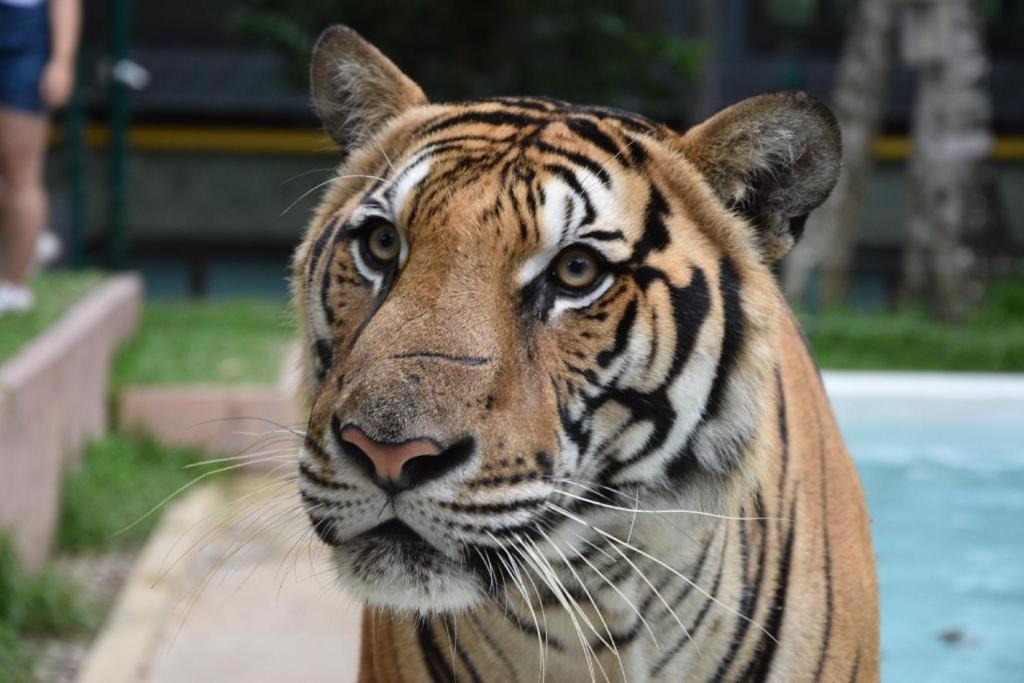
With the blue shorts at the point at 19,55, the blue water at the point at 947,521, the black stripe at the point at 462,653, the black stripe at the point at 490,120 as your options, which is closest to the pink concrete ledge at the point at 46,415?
the blue shorts at the point at 19,55

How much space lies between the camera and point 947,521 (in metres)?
6.16

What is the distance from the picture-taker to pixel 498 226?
1.96 metres

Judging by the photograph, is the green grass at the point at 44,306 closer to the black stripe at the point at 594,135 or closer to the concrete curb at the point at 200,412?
the concrete curb at the point at 200,412

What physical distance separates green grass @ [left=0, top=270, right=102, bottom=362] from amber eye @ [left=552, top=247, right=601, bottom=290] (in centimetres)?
313

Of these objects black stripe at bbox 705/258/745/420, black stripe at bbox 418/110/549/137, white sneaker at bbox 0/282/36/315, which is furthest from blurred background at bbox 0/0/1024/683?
black stripe at bbox 705/258/745/420

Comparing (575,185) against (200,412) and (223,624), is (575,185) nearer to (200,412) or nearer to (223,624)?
(223,624)

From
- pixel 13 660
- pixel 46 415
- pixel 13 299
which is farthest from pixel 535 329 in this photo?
pixel 13 299

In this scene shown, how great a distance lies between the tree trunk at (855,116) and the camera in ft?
30.8

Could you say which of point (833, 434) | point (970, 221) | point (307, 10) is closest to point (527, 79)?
point (307, 10)

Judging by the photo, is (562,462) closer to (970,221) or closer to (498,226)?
A: (498,226)

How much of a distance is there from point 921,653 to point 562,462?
3.03 meters

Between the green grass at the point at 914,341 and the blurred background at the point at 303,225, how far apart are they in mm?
26

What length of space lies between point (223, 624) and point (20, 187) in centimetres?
250

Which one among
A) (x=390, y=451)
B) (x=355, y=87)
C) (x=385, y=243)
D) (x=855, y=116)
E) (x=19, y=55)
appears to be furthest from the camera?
(x=855, y=116)
